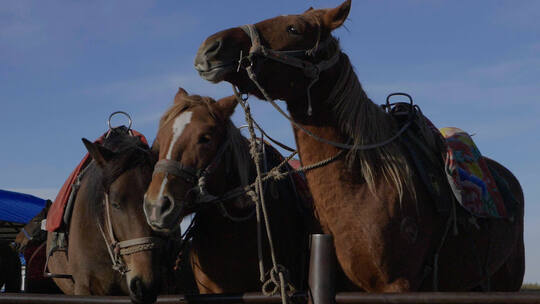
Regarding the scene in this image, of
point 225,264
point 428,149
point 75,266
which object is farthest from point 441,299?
point 75,266

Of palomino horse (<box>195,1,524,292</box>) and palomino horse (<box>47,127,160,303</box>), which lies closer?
palomino horse (<box>195,1,524,292</box>)

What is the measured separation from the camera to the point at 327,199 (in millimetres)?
3320

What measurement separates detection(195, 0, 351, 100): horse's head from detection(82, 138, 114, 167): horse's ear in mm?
1773

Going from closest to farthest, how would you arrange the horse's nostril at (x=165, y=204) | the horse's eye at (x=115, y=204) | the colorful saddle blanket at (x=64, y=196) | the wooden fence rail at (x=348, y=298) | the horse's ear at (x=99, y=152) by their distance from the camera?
the wooden fence rail at (x=348, y=298) → the horse's nostril at (x=165, y=204) → the horse's eye at (x=115, y=204) → the horse's ear at (x=99, y=152) → the colorful saddle blanket at (x=64, y=196)

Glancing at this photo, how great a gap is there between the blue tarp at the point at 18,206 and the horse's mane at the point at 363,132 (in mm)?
14196

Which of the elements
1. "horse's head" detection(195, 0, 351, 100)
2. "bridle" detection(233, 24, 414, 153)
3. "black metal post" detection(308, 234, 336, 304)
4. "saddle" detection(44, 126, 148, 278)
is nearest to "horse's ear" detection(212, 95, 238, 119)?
"bridle" detection(233, 24, 414, 153)

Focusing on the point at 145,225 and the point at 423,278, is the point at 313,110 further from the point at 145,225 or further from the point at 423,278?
the point at 145,225

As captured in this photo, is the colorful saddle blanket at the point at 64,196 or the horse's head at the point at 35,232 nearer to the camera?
the colorful saddle blanket at the point at 64,196

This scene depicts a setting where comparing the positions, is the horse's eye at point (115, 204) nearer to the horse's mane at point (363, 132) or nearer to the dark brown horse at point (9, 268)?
the horse's mane at point (363, 132)

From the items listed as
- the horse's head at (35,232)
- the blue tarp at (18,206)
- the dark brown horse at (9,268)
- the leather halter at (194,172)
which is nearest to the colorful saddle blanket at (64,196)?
the horse's head at (35,232)

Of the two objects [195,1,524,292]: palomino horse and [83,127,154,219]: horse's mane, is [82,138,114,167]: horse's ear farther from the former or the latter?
[195,1,524,292]: palomino horse

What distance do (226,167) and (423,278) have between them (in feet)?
5.22

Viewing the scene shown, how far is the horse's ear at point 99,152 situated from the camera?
179 inches

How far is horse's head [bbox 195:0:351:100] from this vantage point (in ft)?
10.1
